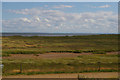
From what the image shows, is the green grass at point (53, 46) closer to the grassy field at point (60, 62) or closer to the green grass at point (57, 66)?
the grassy field at point (60, 62)

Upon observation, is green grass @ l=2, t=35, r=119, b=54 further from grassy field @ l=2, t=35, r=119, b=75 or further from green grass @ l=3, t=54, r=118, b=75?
green grass @ l=3, t=54, r=118, b=75

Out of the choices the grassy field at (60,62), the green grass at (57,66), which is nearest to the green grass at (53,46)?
the grassy field at (60,62)

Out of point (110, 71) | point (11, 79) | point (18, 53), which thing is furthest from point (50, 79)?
point (18, 53)

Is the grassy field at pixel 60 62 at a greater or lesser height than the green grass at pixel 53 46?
lesser

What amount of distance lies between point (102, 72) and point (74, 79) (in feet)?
16.1

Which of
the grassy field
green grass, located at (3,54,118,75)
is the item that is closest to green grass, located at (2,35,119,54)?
the grassy field

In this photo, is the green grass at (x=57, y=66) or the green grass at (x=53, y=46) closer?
the green grass at (x=57, y=66)

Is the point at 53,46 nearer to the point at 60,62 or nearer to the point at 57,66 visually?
the point at 60,62

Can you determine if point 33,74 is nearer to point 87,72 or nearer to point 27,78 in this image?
point 27,78

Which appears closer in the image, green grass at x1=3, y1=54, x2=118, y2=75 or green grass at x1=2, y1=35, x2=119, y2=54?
green grass at x1=3, y1=54, x2=118, y2=75

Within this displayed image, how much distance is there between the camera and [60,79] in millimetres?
13953

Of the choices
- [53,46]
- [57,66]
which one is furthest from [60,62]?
[53,46]

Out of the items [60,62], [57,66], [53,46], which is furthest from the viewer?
[53,46]

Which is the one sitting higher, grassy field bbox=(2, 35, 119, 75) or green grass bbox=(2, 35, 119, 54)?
green grass bbox=(2, 35, 119, 54)
